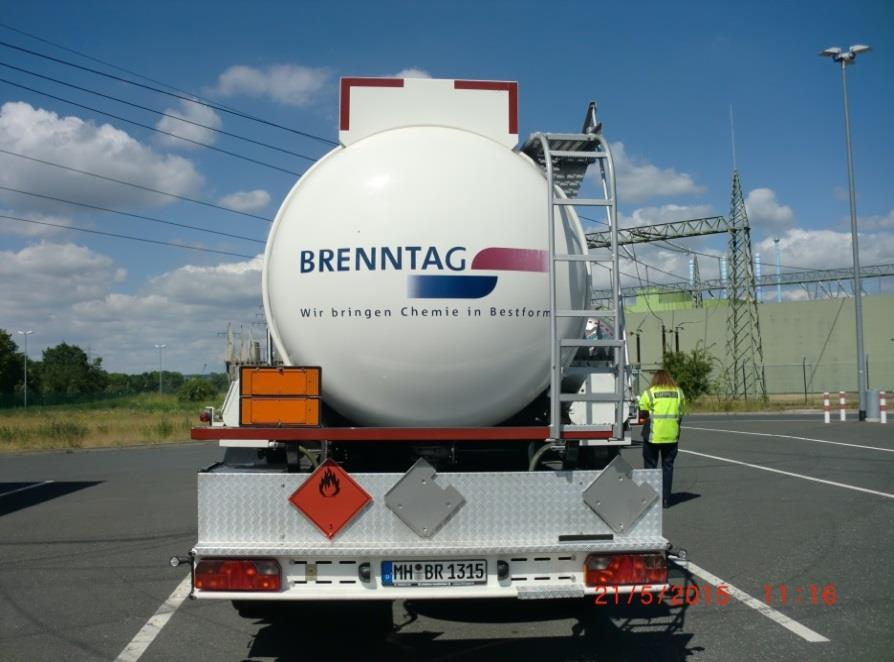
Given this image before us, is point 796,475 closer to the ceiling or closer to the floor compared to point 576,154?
closer to the floor

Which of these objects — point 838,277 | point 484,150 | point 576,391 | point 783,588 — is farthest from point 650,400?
point 838,277

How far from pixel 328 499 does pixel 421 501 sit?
47 centimetres

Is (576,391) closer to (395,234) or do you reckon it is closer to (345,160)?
(395,234)

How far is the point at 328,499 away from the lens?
3.94 metres

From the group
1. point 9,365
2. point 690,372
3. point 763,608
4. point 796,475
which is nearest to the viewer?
point 763,608

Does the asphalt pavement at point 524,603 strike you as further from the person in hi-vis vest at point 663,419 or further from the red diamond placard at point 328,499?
the red diamond placard at point 328,499

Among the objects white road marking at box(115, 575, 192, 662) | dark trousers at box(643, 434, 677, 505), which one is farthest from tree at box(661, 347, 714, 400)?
white road marking at box(115, 575, 192, 662)

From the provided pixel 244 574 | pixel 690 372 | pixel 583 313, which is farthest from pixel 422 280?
pixel 690 372

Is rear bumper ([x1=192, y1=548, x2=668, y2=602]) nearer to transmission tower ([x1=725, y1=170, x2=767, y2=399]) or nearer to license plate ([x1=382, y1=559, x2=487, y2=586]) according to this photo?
license plate ([x1=382, y1=559, x2=487, y2=586])

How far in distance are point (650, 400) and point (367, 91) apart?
5965 mm

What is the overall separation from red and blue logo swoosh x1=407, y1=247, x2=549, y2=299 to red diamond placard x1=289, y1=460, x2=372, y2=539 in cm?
102

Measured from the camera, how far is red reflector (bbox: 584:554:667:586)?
4023mm

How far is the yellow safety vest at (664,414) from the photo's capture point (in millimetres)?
9266
